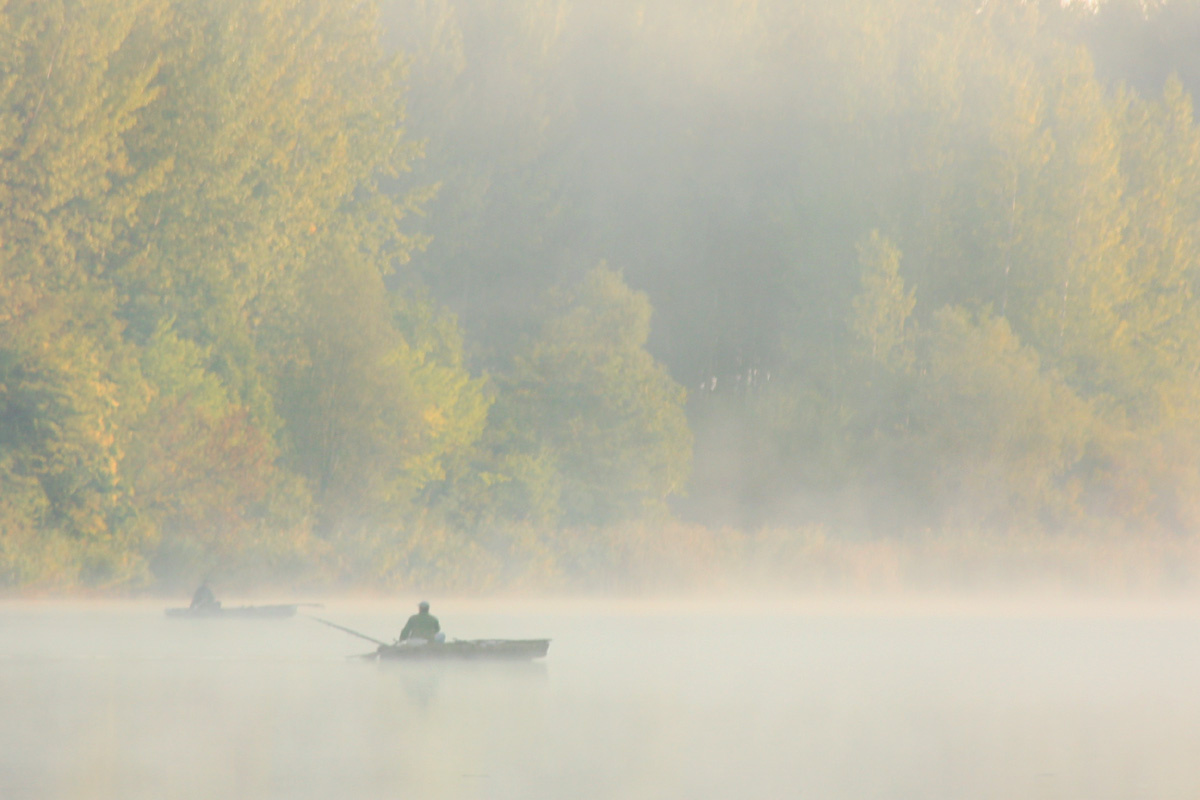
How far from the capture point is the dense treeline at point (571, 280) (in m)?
33.3

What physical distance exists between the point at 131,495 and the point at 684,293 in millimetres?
27723

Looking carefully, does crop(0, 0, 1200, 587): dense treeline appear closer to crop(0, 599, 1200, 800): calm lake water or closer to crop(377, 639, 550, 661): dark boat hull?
crop(0, 599, 1200, 800): calm lake water

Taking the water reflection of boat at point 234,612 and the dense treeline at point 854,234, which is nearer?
the water reflection of boat at point 234,612

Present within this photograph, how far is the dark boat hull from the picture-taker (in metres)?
23.3

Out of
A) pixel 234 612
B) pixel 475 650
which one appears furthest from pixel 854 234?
pixel 475 650

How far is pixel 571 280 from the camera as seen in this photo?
182 ft

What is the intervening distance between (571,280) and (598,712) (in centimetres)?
3632

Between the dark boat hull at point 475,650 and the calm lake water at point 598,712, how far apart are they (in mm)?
380

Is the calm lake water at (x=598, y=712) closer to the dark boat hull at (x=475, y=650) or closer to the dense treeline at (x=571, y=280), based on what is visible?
the dark boat hull at (x=475, y=650)

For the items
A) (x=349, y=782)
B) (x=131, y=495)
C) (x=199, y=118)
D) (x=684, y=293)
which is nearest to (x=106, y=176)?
(x=199, y=118)

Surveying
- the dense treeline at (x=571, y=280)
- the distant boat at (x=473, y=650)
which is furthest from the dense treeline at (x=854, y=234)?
the distant boat at (x=473, y=650)

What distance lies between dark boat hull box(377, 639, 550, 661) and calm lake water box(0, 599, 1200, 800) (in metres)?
0.38

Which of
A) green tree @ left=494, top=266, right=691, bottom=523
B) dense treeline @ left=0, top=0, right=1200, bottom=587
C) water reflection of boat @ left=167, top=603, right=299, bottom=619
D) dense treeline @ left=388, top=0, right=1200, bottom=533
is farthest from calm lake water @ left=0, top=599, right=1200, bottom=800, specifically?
dense treeline @ left=388, top=0, right=1200, bottom=533

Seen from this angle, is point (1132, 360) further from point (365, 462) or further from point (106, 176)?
point (106, 176)
